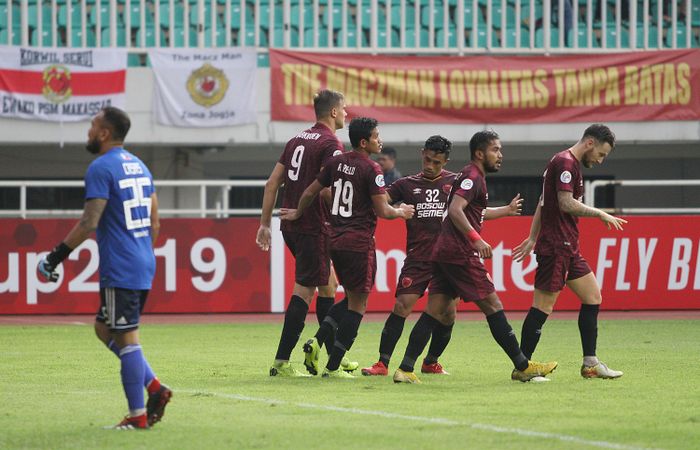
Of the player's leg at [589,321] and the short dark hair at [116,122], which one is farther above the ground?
the short dark hair at [116,122]

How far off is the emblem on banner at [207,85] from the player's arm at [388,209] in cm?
1259

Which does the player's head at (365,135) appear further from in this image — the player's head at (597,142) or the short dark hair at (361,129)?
the player's head at (597,142)

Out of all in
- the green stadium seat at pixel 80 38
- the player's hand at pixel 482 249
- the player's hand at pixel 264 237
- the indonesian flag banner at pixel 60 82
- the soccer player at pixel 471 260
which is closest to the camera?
the player's hand at pixel 482 249

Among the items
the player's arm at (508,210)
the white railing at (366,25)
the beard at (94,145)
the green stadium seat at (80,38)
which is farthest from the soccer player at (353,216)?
the green stadium seat at (80,38)

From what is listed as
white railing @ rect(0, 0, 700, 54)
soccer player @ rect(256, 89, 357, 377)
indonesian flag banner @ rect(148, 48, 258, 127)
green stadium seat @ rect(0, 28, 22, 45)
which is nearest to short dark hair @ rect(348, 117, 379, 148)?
soccer player @ rect(256, 89, 357, 377)

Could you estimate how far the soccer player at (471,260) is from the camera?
9570 millimetres

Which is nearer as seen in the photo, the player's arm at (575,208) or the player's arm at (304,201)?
the player's arm at (575,208)

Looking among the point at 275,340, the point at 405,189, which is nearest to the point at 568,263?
the point at 405,189

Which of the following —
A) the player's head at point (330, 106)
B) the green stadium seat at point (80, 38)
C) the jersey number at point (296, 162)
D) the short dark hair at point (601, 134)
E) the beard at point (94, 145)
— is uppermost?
the green stadium seat at point (80, 38)

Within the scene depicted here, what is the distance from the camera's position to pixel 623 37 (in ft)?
78.6

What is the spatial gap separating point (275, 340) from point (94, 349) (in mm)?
2138

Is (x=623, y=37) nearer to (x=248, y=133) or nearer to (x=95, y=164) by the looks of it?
(x=248, y=133)

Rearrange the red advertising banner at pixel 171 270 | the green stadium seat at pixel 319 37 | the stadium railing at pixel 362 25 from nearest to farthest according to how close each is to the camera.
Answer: the red advertising banner at pixel 171 270 → the stadium railing at pixel 362 25 → the green stadium seat at pixel 319 37

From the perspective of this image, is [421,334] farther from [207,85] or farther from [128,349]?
[207,85]
